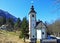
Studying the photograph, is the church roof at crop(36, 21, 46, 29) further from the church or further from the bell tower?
the bell tower

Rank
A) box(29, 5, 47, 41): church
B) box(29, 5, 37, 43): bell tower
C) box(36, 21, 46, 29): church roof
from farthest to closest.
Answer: box(29, 5, 37, 43): bell tower < box(36, 21, 46, 29): church roof < box(29, 5, 47, 41): church

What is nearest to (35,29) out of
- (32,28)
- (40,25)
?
(32,28)

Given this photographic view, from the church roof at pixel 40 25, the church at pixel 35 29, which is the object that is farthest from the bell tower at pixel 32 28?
the church roof at pixel 40 25

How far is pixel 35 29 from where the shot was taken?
157ft

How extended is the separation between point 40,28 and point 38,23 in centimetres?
179

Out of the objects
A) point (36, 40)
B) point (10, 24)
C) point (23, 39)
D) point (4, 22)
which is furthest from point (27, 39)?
point (4, 22)

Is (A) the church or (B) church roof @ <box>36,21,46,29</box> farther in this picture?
(B) church roof @ <box>36,21,46,29</box>

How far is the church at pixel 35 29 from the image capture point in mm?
46750

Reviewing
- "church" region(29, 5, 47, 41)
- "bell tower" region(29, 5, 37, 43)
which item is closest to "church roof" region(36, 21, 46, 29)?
"church" region(29, 5, 47, 41)

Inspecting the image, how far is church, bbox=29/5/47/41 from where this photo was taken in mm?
46750

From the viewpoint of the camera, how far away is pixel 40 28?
47062mm

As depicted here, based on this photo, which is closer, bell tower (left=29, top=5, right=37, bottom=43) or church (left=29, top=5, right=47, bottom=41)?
church (left=29, top=5, right=47, bottom=41)

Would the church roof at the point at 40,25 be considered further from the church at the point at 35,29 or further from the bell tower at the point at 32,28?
the bell tower at the point at 32,28

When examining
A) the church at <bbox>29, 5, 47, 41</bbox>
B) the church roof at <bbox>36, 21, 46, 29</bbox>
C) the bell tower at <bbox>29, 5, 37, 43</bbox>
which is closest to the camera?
the church at <bbox>29, 5, 47, 41</bbox>
